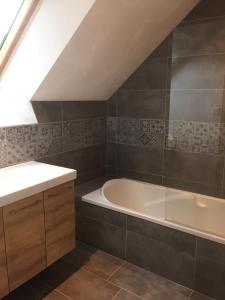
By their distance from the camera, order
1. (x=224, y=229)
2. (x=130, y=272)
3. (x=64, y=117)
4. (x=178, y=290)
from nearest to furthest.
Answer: (x=178, y=290), (x=130, y=272), (x=224, y=229), (x=64, y=117)

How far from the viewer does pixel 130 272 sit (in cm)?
206

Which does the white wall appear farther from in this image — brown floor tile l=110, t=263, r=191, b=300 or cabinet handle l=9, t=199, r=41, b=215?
brown floor tile l=110, t=263, r=191, b=300

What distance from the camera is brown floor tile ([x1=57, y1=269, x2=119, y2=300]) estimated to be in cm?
181

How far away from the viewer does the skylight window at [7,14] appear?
5.85ft

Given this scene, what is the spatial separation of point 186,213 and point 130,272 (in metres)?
0.78

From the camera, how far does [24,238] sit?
1.58 meters

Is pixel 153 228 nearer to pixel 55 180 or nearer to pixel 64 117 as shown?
pixel 55 180

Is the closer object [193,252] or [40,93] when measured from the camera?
[193,252]

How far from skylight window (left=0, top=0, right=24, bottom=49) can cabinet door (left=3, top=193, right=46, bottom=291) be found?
1.25 m

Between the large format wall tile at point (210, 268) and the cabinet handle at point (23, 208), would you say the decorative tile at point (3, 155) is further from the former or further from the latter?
the large format wall tile at point (210, 268)

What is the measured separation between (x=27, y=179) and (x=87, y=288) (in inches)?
36.8

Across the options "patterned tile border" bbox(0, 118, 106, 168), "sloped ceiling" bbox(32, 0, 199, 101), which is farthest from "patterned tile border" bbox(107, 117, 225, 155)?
"sloped ceiling" bbox(32, 0, 199, 101)

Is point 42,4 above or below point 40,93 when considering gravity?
above

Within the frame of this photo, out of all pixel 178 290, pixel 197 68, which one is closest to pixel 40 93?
pixel 197 68
